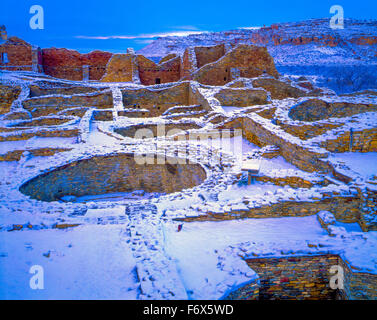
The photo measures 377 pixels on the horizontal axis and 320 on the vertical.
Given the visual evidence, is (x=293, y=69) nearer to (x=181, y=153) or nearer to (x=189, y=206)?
(x=181, y=153)

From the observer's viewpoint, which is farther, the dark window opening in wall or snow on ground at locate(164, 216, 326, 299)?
the dark window opening in wall

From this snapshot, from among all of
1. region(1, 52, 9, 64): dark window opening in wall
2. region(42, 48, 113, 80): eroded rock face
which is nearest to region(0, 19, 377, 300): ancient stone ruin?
region(42, 48, 113, 80): eroded rock face

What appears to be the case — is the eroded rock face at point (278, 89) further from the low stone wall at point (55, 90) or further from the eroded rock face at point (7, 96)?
the eroded rock face at point (7, 96)

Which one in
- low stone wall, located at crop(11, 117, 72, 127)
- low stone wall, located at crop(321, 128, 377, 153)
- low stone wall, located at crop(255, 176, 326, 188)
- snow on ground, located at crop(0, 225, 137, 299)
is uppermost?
low stone wall, located at crop(11, 117, 72, 127)

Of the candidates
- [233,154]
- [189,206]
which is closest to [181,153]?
[233,154]

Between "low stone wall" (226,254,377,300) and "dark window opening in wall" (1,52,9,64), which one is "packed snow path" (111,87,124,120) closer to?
"low stone wall" (226,254,377,300)

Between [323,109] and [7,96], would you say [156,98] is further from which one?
[323,109]

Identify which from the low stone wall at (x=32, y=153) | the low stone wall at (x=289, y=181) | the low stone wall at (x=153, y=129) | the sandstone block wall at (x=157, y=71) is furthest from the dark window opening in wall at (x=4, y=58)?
the low stone wall at (x=289, y=181)
